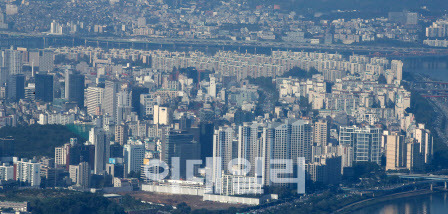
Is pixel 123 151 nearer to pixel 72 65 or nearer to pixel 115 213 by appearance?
pixel 115 213

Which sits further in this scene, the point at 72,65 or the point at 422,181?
the point at 72,65

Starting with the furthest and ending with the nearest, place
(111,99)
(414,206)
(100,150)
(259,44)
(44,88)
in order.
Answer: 1. (259,44)
2. (44,88)
3. (111,99)
4. (100,150)
5. (414,206)

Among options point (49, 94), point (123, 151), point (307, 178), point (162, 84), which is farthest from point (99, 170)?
point (162, 84)

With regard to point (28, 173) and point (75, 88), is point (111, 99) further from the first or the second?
point (28, 173)

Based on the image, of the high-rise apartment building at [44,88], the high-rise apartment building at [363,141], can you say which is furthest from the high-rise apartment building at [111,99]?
the high-rise apartment building at [363,141]

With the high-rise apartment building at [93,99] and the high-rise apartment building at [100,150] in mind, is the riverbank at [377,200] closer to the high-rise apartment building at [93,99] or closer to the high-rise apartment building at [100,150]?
the high-rise apartment building at [100,150]

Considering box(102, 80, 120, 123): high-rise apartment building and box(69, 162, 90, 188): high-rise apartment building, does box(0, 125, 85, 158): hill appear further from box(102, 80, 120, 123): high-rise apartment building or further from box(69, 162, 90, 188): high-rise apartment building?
box(102, 80, 120, 123): high-rise apartment building

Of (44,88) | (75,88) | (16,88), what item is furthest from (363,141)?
(16,88)

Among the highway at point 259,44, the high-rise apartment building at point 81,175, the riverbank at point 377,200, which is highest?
the highway at point 259,44
